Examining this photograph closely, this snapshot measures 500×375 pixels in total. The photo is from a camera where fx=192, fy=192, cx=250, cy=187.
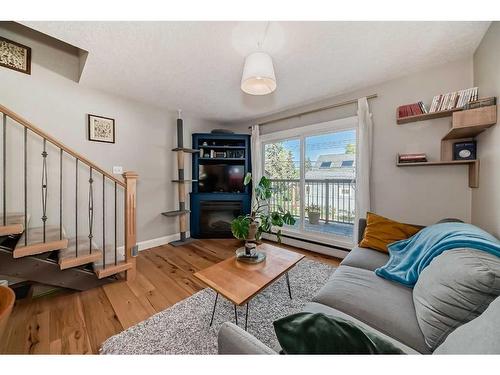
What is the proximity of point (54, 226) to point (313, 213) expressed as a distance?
3.40 meters

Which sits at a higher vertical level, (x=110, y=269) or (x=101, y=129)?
(x=101, y=129)

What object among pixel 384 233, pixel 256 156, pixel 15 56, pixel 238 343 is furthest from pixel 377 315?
pixel 15 56

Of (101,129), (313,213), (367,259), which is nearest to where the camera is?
(367,259)

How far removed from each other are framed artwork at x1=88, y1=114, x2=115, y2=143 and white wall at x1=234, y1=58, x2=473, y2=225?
331 cm

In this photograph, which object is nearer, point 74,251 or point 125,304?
point 125,304

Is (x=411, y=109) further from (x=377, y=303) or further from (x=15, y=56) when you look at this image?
(x=15, y=56)

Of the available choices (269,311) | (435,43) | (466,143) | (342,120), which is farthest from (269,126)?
(269,311)

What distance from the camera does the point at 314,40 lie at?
5.28 ft

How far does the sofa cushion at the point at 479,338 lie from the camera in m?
0.48

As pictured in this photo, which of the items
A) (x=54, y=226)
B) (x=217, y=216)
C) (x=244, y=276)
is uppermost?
(x=54, y=226)

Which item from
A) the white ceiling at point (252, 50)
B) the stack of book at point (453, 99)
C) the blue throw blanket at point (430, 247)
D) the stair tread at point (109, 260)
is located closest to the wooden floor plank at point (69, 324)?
the stair tread at point (109, 260)

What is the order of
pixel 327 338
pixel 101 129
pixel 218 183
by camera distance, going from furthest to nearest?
pixel 218 183 < pixel 101 129 < pixel 327 338

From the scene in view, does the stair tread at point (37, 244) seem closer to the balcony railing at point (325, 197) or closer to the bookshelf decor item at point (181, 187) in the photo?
the bookshelf decor item at point (181, 187)

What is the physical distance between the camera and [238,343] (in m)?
0.62
